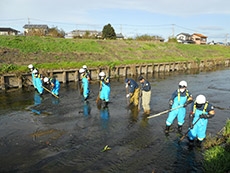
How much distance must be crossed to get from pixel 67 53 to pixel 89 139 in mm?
19611

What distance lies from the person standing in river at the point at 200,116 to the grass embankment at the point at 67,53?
1593cm

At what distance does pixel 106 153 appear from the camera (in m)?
7.61

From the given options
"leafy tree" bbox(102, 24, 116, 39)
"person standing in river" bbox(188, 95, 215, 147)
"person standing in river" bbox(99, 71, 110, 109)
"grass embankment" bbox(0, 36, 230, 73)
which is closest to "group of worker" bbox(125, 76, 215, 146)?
"person standing in river" bbox(188, 95, 215, 147)

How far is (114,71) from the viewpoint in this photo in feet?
86.7

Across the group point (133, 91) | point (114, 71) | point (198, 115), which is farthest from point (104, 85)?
point (114, 71)

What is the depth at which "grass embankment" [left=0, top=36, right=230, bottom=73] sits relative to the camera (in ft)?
72.0

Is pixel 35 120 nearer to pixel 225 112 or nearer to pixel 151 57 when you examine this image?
pixel 225 112

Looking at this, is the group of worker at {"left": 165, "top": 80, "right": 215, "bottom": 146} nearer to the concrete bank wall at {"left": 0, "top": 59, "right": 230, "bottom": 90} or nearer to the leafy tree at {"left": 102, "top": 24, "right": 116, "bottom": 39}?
the concrete bank wall at {"left": 0, "top": 59, "right": 230, "bottom": 90}

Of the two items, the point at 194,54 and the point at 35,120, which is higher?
the point at 194,54

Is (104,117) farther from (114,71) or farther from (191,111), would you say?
(114,71)

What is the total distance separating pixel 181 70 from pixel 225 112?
2384cm

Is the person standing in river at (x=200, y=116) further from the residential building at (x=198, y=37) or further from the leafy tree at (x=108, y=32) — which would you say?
the residential building at (x=198, y=37)

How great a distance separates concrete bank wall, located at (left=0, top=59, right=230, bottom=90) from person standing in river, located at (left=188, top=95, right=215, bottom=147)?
15.3 m

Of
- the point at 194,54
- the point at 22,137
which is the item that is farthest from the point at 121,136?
the point at 194,54
